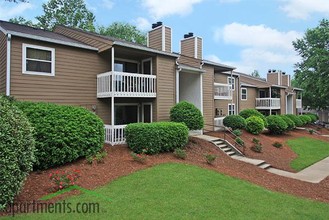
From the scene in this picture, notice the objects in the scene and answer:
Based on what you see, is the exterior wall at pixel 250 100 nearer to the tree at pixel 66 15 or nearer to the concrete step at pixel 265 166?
the concrete step at pixel 265 166

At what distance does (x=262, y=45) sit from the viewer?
28625 millimetres

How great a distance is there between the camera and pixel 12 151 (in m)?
5.38

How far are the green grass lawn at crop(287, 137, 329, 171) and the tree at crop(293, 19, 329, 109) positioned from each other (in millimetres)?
16516

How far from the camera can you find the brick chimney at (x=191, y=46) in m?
18.7

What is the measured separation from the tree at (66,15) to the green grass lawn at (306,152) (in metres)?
25.7

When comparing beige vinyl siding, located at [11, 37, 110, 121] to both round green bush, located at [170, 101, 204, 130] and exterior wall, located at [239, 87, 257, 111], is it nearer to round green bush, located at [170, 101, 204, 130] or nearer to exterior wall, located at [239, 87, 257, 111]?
round green bush, located at [170, 101, 204, 130]

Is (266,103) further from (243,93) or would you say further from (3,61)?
(3,61)

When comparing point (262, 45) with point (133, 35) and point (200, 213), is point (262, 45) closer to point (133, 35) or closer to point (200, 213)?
point (133, 35)

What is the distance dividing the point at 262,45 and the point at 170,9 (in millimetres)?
13143

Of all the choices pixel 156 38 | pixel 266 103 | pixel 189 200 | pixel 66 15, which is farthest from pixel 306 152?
pixel 66 15

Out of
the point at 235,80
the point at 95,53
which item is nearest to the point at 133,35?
the point at 235,80

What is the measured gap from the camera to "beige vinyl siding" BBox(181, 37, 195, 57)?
61.9ft

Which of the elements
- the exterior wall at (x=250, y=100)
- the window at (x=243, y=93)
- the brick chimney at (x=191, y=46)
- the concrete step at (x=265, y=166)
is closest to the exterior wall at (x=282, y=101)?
the exterior wall at (x=250, y=100)

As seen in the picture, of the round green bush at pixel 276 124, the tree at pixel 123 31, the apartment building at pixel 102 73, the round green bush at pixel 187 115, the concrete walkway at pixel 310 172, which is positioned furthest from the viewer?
the tree at pixel 123 31
